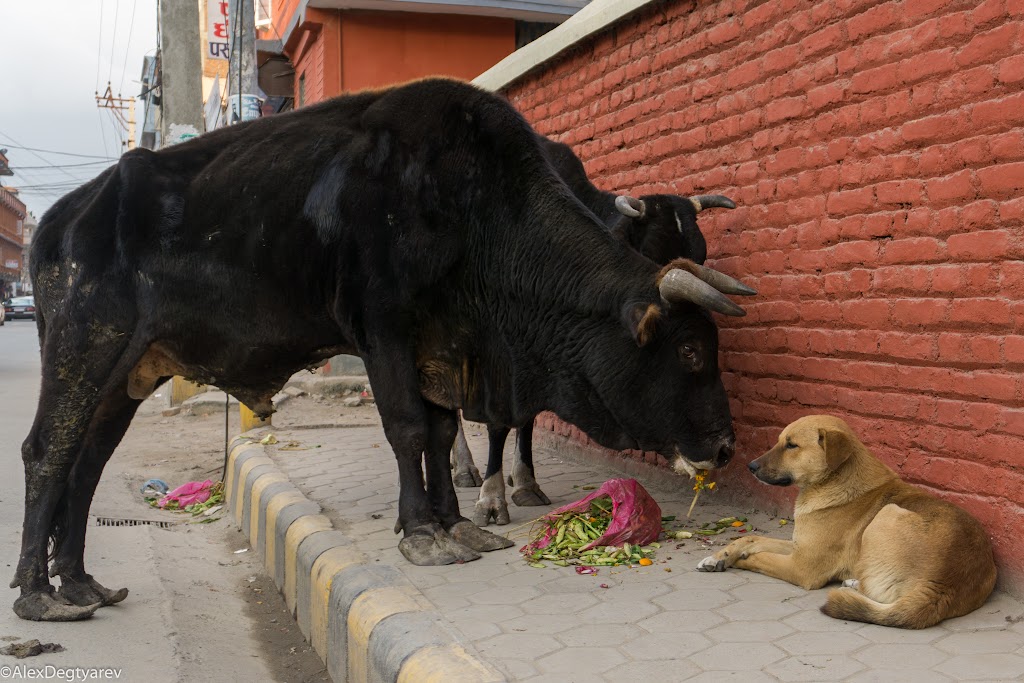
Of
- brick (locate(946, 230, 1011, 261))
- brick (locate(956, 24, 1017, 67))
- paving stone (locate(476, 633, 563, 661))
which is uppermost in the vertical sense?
brick (locate(956, 24, 1017, 67))

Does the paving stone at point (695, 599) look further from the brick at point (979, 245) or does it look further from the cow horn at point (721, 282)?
the brick at point (979, 245)

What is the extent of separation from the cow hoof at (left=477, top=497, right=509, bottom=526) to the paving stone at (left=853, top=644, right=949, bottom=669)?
250cm

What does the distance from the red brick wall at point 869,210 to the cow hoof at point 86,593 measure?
3319 millimetres

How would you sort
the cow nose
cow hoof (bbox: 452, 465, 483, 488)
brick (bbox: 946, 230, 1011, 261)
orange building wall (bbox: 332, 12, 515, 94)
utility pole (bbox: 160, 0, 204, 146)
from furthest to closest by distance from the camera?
utility pole (bbox: 160, 0, 204, 146), orange building wall (bbox: 332, 12, 515, 94), cow hoof (bbox: 452, 465, 483, 488), the cow nose, brick (bbox: 946, 230, 1011, 261)

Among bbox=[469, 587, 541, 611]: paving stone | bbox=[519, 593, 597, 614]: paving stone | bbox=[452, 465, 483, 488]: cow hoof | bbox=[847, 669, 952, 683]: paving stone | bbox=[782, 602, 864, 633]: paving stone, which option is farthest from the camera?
bbox=[452, 465, 483, 488]: cow hoof

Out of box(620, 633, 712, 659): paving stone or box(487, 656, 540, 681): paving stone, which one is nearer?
box(487, 656, 540, 681): paving stone

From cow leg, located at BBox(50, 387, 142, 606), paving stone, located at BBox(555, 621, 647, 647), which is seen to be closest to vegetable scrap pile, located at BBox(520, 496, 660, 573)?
paving stone, located at BBox(555, 621, 647, 647)

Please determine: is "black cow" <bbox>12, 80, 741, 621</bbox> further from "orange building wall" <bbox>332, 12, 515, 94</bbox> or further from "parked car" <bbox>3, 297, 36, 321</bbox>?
"parked car" <bbox>3, 297, 36, 321</bbox>

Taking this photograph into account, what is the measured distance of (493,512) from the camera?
18.1ft

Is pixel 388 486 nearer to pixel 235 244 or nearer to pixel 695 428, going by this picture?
pixel 235 244

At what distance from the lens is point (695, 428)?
452cm

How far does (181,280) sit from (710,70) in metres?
3.17

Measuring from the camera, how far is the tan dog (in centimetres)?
356

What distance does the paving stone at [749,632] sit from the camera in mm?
3486
